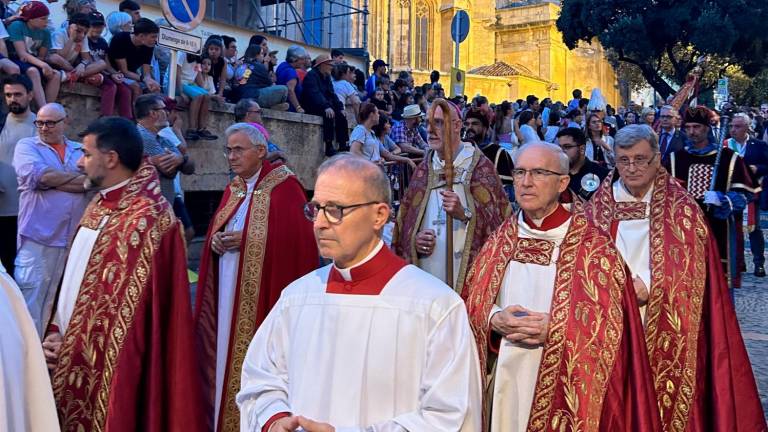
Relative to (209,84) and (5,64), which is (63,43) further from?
(209,84)

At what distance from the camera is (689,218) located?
4.45 meters

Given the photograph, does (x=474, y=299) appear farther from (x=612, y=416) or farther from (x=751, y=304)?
(x=751, y=304)

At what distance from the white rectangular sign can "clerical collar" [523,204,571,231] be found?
457 centimetres

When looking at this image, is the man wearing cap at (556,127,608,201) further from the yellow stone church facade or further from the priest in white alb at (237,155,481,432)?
the yellow stone church facade

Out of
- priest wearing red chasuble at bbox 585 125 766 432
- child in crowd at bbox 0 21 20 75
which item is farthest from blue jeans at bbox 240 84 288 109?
priest wearing red chasuble at bbox 585 125 766 432

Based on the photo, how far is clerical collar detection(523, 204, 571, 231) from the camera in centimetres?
385

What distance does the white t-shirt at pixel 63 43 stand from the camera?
834cm

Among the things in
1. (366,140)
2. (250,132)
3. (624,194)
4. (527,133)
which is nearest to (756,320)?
(624,194)

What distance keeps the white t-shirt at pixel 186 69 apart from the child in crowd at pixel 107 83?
1.12 metres

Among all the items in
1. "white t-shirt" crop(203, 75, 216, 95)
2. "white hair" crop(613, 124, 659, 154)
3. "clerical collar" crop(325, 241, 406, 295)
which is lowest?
"clerical collar" crop(325, 241, 406, 295)

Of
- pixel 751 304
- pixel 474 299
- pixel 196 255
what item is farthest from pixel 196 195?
pixel 474 299

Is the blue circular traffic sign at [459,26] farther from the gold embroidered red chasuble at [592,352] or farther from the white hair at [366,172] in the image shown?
the white hair at [366,172]

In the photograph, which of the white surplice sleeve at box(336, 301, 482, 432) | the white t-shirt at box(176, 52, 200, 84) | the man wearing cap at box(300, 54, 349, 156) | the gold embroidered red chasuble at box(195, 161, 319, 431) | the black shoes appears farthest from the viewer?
the man wearing cap at box(300, 54, 349, 156)

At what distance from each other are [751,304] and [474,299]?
6.51 meters
